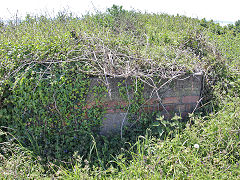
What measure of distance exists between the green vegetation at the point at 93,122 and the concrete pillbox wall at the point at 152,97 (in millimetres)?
94

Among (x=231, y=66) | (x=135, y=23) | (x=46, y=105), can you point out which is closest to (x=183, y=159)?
(x=46, y=105)

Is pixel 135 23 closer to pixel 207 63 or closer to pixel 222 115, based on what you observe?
pixel 207 63

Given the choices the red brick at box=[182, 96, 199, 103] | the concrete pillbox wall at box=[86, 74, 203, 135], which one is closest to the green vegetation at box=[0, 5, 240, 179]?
the concrete pillbox wall at box=[86, 74, 203, 135]

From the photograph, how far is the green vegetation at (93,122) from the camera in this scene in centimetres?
259

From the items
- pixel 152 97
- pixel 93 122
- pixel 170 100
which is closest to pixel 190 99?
pixel 170 100

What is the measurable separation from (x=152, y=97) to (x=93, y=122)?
3.42ft

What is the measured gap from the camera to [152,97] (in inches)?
138

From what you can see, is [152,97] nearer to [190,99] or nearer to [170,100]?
[170,100]

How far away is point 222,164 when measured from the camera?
2551 millimetres

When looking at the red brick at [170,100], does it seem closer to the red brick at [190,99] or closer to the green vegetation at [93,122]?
the red brick at [190,99]

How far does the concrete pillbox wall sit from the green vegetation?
0.09 m

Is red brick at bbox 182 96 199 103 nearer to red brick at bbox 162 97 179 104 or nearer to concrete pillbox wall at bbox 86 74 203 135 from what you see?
concrete pillbox wall at bbox 86 74 203 135

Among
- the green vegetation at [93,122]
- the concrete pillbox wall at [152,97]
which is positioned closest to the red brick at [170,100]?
the concrete pillbox wall at [152,97]

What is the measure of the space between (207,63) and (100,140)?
2499mm
